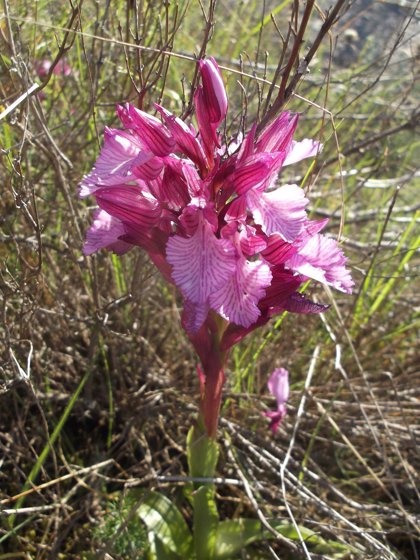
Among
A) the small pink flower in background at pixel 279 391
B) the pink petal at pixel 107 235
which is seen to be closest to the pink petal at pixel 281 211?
the pink petal at pixel 107 235

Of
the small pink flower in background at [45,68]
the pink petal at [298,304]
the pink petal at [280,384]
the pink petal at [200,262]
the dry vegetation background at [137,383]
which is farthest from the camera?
the small pink flower in background at [45,68]

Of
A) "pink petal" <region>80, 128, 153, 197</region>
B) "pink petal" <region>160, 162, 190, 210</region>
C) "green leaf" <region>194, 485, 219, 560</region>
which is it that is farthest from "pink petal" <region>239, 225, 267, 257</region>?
"green leaf" <region>194, 485, 219, 560</region>

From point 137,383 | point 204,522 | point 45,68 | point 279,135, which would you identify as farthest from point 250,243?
point 45,68

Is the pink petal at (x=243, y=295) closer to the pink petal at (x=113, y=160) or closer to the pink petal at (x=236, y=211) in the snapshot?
the pink petal at (x=236, y=211)

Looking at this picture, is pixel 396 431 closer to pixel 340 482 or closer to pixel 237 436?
pixel 340 482

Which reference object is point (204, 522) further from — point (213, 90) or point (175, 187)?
point (213, 90)

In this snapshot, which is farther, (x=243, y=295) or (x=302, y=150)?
(x=302, y=150)

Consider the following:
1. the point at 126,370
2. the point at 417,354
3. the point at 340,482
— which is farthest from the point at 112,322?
the point at 417,354
